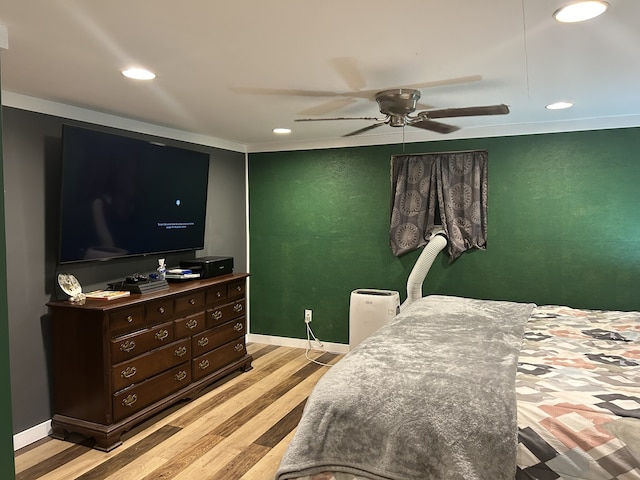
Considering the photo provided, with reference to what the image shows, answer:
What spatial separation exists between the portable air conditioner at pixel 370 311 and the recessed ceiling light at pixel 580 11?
2.77 meters

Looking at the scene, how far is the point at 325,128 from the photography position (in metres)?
4.14

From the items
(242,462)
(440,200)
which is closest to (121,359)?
(242,462)

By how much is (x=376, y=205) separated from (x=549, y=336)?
234 centimetres

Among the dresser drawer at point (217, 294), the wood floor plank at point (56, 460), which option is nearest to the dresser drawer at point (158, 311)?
the dresser drawer at point (217, 294)

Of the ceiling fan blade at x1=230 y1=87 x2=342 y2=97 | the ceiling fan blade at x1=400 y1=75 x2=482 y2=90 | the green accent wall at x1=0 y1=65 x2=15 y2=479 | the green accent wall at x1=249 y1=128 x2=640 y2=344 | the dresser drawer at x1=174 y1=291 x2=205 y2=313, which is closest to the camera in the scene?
the green accent wall at x1=0 y1=65 x2=15 y2=479

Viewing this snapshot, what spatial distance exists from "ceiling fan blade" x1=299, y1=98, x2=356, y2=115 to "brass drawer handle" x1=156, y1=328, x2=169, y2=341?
6.08 feet

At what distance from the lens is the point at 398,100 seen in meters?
2.84

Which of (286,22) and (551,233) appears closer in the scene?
(286,22)

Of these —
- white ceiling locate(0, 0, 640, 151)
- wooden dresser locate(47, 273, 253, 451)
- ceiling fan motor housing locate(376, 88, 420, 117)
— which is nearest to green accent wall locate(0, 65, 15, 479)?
white ceiling locate(0, 0, 640, 151)

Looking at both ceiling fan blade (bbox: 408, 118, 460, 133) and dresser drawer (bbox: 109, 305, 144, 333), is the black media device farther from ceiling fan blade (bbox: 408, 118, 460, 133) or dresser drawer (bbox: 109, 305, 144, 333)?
ceiling fan blade (bbox: 408, 118, 460, 133)

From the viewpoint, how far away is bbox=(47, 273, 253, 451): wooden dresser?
2932 millimetres

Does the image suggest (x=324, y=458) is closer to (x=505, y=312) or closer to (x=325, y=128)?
(x=505, y=312)

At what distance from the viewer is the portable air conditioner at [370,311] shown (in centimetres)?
417

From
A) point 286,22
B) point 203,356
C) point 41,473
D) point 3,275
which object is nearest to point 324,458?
point 3,275
